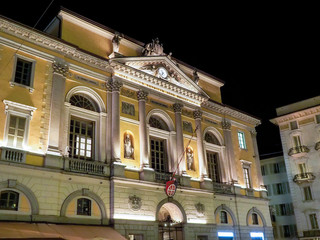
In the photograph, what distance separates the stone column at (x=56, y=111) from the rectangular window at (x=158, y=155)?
7553 millimetres

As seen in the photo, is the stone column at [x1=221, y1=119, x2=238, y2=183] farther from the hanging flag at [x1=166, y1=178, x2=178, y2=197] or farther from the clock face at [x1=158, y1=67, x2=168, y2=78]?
the hanging flag at [x1=166, y1=178, x2=178, y2=197]

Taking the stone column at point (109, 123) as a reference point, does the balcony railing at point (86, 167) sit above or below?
below

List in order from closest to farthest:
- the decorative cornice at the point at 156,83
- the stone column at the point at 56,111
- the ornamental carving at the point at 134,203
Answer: the stone column at the point at 56,111 → the ornamental carving at the point at 134,203 → the decorative cornice at the point at 156,83

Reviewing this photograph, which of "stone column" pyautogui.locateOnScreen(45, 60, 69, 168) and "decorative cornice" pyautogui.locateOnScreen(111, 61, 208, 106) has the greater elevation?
"decorative cornice" pyautogui.locateOnScreen(111, 61, 208, 106)

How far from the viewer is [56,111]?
66.4 feet

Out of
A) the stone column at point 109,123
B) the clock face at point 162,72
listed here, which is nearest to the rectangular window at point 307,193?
the clock face at point 162,72

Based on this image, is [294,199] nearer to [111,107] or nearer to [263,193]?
[263,193]

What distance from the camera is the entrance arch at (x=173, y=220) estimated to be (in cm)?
2358

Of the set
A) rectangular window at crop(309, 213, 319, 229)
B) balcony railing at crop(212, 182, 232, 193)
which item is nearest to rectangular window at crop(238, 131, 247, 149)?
balcony railing at crop(212, 182, 232, 193)

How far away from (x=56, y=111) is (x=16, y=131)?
2610 millimetres

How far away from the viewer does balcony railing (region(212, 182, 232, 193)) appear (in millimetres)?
28266

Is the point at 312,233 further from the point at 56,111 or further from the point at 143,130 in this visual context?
the point at 56,111

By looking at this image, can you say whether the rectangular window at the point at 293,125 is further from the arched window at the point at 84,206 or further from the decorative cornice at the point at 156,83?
the arched window at the point at 84,206

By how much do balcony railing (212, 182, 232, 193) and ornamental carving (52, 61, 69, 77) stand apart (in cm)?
1458
